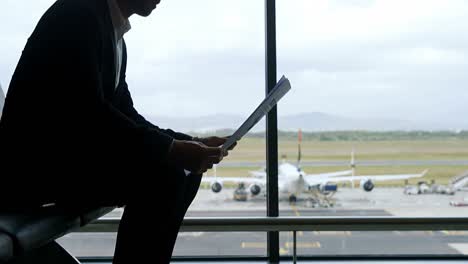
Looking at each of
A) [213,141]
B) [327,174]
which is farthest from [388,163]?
[213,141]

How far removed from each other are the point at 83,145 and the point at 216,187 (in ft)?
6.21

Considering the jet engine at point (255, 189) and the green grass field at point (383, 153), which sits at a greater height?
the green grass field at point (383, 153)

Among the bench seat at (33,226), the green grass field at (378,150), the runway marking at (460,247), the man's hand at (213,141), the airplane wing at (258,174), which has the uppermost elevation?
the man's hand at (213,141)

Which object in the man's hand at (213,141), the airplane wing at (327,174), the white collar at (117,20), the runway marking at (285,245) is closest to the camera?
the white collar at (117,20)

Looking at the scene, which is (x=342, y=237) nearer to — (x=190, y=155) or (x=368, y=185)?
(x=368, y=185)

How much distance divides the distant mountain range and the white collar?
59.8 inches

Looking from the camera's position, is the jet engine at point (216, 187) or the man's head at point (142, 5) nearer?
the man's head at point (142, 5)

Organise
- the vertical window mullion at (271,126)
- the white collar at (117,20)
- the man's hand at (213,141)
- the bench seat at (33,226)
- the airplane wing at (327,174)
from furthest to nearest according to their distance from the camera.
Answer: the airplane wing at (327,174)
the vertical window mullion at (271,126)
the man's hand at (213,141)
the white collar at (117,20)
the bench seat at (33,226)

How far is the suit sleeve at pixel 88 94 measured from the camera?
90 cm

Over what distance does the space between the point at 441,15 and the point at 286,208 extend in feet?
4.37

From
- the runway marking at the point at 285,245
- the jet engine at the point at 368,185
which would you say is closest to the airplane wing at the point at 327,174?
the jet engine at the point at 368,185

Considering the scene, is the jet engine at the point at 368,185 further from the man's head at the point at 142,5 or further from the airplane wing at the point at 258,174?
the man's head at the point at 142,5

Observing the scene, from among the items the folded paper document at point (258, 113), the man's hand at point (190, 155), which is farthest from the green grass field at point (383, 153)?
the man's hand at point (190, 155)

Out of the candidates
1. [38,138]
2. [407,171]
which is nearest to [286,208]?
[407,171]
